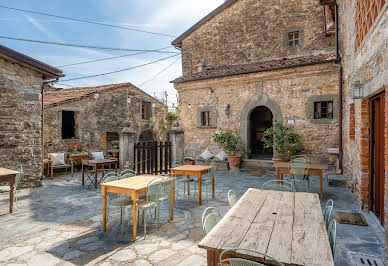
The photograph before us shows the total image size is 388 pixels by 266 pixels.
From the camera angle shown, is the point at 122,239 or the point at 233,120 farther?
the point at 233,120

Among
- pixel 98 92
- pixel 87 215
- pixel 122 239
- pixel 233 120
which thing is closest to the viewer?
pixel 122 239

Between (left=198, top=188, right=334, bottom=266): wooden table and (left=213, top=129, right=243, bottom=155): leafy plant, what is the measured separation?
20.5 feet

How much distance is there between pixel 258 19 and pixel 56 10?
8197mm

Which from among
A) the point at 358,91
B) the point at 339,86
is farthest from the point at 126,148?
the point at 339,86

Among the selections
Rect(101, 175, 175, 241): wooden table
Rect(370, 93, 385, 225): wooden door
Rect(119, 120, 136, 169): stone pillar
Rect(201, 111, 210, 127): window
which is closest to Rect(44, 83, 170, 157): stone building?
Rect(119, 120, 136, 169): stone pillar

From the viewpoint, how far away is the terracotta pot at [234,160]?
8.78 meters

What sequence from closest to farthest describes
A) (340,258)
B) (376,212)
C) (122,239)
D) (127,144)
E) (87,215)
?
(340,258)
(122,239)
(376,212)
(87,215)
(127,144)

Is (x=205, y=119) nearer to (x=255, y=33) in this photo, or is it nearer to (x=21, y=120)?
(x=255, y=33)

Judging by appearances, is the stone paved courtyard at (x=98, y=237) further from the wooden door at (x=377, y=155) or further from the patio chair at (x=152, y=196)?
the patio chair at (x=152, y=196)

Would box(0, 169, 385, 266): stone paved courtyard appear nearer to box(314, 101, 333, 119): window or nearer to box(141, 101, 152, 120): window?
box(314, 101, 333, 119): window

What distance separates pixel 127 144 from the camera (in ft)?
24.2

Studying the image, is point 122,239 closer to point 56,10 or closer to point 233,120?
point 233,120

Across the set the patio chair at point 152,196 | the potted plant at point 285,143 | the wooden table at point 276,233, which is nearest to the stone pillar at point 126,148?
the patio chair at point 152,196

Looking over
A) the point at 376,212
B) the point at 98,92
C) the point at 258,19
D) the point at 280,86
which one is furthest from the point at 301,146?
the point at 98,92
